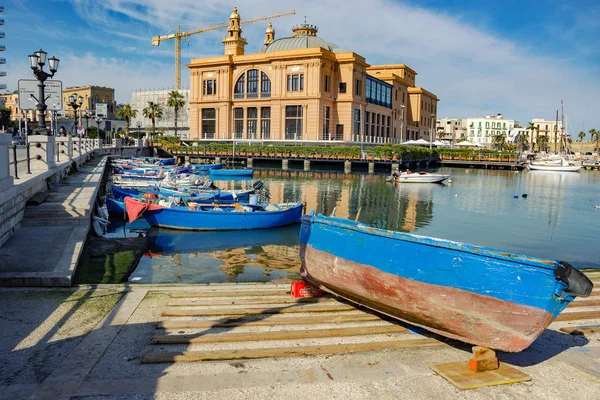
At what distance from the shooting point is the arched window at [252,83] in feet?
250

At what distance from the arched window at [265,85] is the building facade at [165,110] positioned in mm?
37870

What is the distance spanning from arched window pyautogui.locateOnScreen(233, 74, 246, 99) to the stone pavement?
62322 millimetres

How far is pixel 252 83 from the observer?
76.7 meters

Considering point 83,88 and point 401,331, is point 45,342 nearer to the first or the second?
point 401,331

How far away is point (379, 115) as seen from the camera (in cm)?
8644

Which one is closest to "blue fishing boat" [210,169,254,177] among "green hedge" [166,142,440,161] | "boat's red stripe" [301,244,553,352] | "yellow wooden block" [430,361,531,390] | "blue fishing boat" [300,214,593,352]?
"green hedge" [166,142,440,161]

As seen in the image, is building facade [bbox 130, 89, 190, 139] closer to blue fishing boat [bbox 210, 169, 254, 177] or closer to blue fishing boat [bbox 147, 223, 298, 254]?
blue fishing boat [bbox 210, 169, 254, 177]

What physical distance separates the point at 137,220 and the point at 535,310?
2062 centimetres

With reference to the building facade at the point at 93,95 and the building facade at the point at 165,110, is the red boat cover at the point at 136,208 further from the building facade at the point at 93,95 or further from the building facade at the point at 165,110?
the building facade at the point at 93,95

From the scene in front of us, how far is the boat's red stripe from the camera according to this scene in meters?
6.82

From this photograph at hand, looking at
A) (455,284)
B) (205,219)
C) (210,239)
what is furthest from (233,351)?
(205,219)

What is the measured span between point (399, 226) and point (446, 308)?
61.3 ft

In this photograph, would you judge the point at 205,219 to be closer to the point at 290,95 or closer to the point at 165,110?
the point at 290,95

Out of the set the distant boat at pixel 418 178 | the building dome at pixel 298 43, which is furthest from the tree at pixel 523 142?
the distant boat at pixel 418 178
